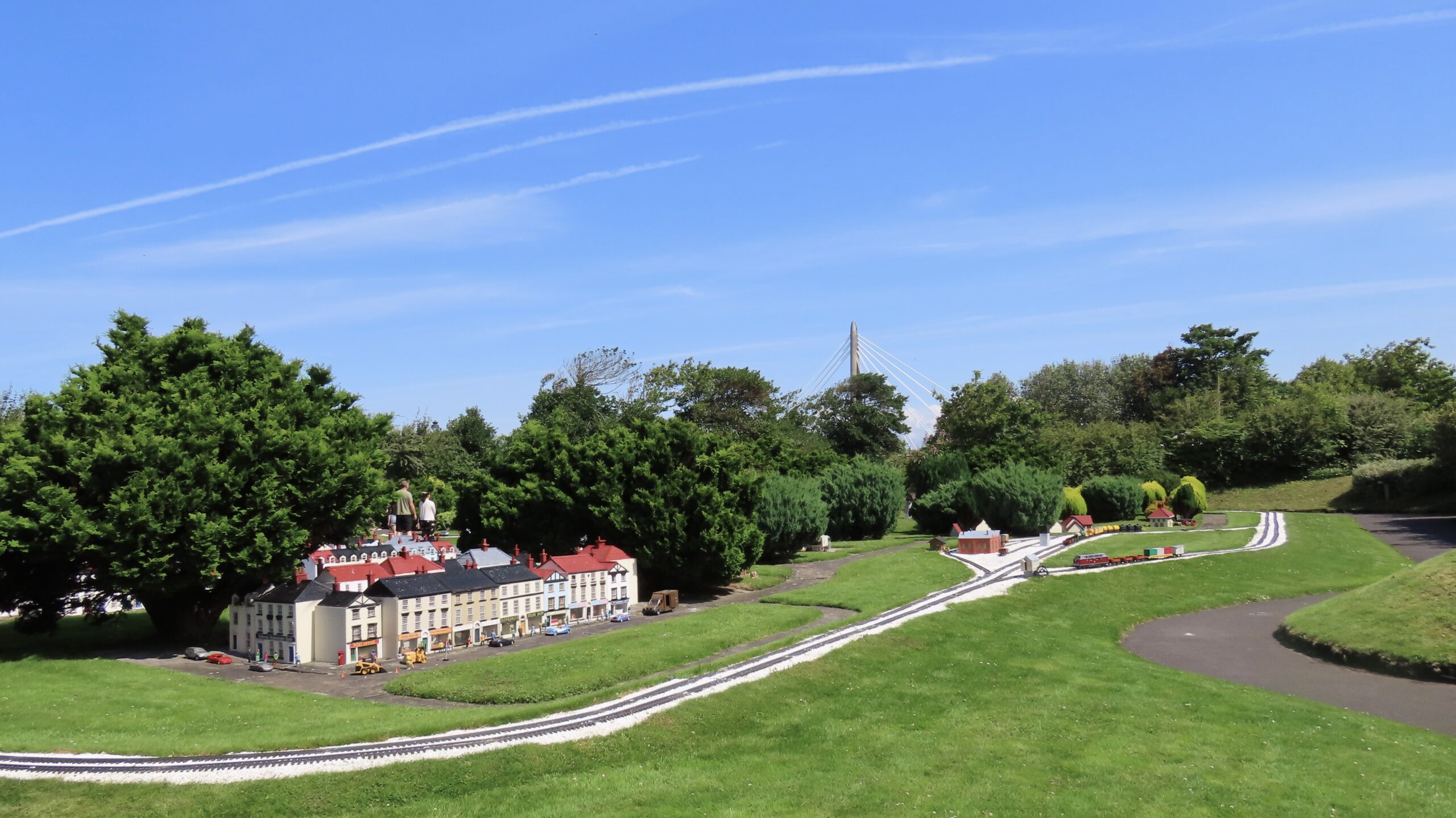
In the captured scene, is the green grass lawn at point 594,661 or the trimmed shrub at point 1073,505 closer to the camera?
the green grass lawn at point 594,661

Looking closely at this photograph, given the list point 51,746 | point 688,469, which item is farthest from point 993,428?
point 51,746

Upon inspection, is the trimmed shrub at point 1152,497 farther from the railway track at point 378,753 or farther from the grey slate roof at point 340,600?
the grey slate roof at point 340,600

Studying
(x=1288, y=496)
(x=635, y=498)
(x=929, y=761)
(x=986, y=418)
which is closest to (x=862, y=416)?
(x=986, y=418)

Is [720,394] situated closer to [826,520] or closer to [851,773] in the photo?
[826,520]

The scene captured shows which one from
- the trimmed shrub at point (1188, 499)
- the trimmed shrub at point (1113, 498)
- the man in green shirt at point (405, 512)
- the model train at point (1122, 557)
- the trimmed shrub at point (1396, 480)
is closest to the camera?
the model train at point (1122, 557)

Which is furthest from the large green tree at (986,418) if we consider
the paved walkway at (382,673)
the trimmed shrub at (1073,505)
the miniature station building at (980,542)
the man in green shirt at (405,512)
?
the paved walkway at (382,673)

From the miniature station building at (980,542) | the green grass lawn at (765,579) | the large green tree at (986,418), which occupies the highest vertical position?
the large green tree at (986,418)

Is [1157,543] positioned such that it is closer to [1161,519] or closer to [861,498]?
[1161,519]
